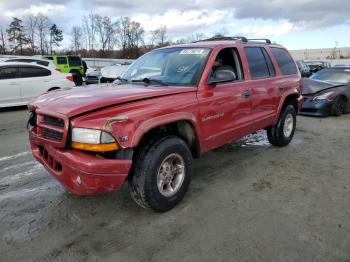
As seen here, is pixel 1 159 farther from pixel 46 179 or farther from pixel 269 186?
pixel 269 186

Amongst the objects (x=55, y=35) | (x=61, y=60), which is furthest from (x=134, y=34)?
(x=61, y=60)

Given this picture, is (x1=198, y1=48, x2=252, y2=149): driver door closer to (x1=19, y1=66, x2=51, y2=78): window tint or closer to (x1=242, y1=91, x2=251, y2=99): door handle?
(x1=242, y1=91, x2=251, y2=99): door handle

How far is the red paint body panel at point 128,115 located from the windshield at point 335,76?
6988 mm

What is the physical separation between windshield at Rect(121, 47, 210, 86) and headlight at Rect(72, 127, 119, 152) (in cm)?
139

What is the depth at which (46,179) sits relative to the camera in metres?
4.84

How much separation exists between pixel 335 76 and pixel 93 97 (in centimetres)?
972

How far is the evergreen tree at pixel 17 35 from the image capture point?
57287mm

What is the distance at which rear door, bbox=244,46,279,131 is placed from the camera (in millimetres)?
5207

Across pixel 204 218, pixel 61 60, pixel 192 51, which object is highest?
pixel 61 60

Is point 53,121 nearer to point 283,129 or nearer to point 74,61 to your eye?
point 283,129

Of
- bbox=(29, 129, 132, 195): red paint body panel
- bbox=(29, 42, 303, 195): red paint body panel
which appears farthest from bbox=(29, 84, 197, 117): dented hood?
bbox=(29, 129, 132, 195): red paint body panel

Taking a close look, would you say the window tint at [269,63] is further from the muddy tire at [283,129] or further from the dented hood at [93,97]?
the dented hood at [93,97]

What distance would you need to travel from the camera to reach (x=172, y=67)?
4.59 m

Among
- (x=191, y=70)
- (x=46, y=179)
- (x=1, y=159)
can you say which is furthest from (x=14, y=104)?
(x=191, y=70)
